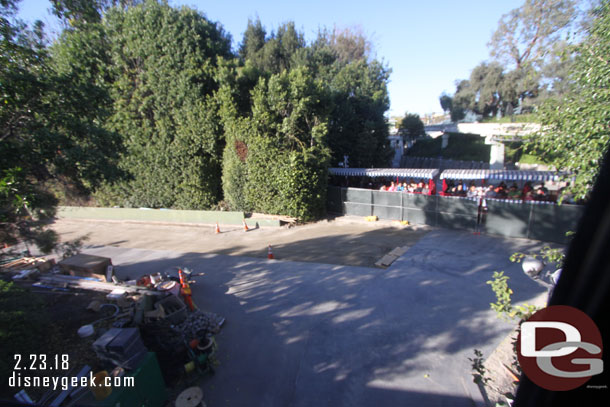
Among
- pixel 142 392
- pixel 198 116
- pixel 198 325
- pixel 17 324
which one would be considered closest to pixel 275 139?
pixel 198 116

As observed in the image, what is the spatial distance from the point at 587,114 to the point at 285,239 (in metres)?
11.5

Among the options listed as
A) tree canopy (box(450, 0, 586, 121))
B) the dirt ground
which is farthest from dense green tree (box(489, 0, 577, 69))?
the dirt ground

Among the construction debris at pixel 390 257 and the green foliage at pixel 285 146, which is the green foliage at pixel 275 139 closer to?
the green foliage at pixel 285 146

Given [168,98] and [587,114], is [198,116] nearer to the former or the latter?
[168,98]

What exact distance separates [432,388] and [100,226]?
21523mm

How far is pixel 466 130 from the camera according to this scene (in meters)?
32.7

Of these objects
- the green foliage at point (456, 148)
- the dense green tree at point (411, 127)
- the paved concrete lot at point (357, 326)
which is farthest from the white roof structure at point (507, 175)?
the dense green tree at point (411, 127)

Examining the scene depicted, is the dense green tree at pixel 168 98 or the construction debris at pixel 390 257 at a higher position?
the dense green tree at pixel 168 98

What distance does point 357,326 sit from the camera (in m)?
7.02

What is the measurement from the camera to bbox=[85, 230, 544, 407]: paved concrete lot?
5.30m

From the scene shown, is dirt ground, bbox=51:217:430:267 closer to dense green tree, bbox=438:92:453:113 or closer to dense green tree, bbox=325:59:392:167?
dense green tree, bbox=325:59:392:167

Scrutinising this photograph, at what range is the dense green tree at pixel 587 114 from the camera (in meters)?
4.80

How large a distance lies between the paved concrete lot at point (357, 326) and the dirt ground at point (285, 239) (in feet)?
3.57

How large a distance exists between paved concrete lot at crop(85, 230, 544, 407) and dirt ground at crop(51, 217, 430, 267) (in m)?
1.09
